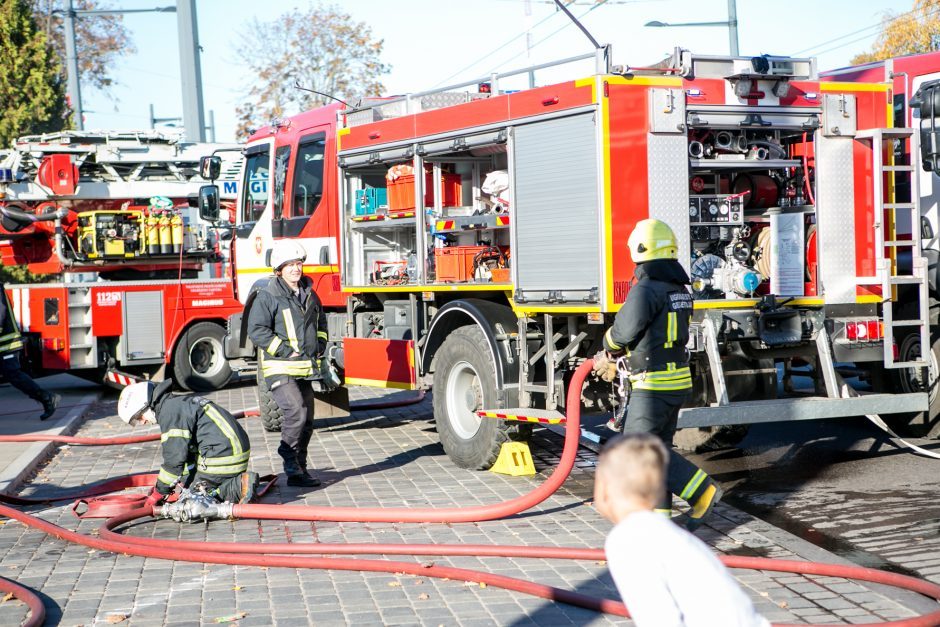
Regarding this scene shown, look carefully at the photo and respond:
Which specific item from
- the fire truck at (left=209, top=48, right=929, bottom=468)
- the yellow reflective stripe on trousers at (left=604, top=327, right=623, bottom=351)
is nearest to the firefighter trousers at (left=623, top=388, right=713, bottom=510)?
the yellow reflective stripe on trousers at (left=604, top=327, right=623, bottom=351)

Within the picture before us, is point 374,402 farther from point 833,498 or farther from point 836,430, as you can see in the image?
Result: point 833,498

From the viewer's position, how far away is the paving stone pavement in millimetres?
5344

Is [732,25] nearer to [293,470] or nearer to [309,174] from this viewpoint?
[309,174]

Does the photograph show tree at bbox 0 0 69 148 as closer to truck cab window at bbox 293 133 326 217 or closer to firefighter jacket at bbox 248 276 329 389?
truck cab window at bbox 293 133 326 217

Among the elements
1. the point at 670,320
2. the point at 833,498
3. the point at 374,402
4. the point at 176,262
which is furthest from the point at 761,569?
the point at 176,262

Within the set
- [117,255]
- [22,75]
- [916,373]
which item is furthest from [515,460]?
[22,75]

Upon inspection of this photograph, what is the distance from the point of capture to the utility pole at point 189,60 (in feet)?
Result: 62.3

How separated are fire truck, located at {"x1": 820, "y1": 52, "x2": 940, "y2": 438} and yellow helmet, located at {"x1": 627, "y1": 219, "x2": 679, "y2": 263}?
305 cm

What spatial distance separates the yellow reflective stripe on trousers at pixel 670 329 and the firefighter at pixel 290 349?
10.7ft

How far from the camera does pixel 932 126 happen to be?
8.79 m

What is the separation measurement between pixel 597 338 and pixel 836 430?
381 centimetres

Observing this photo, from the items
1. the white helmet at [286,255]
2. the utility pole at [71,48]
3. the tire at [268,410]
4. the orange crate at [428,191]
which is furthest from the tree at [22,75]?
the white helmet at [286,255]

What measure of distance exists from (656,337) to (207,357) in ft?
35.6

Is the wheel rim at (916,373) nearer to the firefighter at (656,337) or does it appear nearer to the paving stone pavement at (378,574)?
the paving stone pavement at (378,574)
